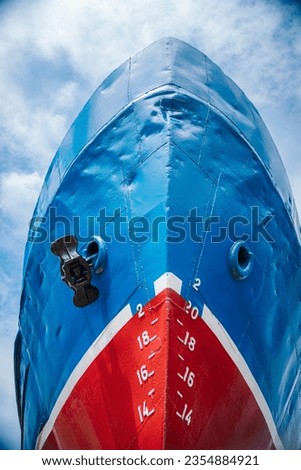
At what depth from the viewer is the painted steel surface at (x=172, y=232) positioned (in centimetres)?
397

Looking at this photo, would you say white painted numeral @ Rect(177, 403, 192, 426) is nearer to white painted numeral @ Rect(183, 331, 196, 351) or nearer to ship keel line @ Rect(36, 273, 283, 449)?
ship keel line @ Rect(36, 273, 283, 449)

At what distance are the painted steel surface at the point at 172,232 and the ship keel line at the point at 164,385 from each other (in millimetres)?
24

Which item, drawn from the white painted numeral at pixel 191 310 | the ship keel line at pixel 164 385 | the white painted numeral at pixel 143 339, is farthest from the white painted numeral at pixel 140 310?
the white painted numeral at pixel 191 310

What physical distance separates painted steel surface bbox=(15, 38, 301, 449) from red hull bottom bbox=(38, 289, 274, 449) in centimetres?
2

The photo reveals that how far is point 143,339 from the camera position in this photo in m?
3.71

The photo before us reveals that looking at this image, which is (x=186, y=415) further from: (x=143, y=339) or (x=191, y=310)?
(x=191, y=310)

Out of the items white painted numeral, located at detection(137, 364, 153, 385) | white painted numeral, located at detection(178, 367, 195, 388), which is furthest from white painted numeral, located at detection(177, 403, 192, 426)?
white painted numeral, located at detection(137, 364, 153, 385)

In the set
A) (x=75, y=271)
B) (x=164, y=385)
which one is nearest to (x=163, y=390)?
(x=164, y=385)

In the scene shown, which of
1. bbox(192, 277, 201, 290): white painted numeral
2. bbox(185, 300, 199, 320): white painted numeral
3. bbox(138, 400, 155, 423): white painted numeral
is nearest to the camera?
bbox(138, 400, 155, 423): white painted numeral

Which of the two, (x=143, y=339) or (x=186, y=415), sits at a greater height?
(x=143, y=339)

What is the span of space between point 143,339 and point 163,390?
0.36m

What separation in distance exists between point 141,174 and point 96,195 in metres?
0.42

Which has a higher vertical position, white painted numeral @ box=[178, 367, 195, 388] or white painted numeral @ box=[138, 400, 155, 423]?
white painted numeral @ box=[178, 367, 195, 388]

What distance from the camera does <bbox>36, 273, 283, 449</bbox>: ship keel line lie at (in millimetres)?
3551
